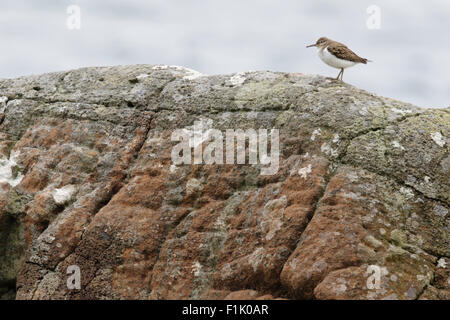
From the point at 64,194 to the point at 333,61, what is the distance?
6148 mm

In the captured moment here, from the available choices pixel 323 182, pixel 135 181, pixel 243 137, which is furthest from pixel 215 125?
pixel 323 182

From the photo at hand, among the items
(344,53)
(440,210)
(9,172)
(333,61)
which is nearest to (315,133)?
(333,61)

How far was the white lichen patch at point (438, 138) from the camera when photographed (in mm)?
9398

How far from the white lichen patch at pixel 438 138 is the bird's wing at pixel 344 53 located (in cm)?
241

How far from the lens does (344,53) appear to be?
1112cm

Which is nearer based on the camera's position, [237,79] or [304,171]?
[304,171]

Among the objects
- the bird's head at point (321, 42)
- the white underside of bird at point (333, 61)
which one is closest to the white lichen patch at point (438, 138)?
the white underside of bird at point (333, 61)

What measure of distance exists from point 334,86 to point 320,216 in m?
3.16

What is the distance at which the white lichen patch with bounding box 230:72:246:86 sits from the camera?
37.1 feet

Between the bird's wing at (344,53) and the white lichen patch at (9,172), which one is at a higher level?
the bird's wing at (344,53)

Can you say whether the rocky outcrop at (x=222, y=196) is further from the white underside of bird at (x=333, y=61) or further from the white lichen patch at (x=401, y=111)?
the white underside of bird at (x=333, y=61)

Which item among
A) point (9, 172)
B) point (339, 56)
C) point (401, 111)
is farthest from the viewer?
point (9, 172)

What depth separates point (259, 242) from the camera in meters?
9.02

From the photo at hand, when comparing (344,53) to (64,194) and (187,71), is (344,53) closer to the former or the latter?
(187,71)
